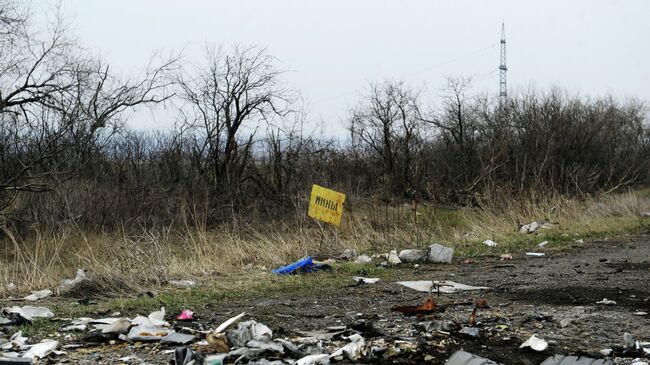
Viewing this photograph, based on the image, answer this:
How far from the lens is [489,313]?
4.60m

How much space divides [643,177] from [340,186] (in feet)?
84.0

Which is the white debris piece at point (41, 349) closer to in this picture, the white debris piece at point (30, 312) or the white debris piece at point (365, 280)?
the white debris piece at point (30, 312)

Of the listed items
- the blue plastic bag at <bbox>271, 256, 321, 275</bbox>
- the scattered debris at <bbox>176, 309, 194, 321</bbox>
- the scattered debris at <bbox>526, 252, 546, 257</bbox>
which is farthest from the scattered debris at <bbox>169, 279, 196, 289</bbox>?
the scattered debris at <bbox>526, 252, 546, 257</bbox>

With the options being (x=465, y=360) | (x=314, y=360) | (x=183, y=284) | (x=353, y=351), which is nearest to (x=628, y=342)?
(x=465, y=360)

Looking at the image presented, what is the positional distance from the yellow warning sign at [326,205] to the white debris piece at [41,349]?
539 cm

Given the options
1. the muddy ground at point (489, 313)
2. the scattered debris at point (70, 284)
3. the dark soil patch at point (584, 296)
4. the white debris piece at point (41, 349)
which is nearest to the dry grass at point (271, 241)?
the scattered debris at point (70, 284)

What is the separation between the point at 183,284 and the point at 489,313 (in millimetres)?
3263

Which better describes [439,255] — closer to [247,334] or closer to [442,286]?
[442,286]

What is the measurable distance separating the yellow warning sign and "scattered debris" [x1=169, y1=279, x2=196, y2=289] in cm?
270

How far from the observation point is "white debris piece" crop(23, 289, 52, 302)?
589 centimetres

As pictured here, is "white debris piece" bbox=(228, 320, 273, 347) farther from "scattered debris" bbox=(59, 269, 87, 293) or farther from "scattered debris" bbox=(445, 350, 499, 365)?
"scattered debris" bbox=(59, 269, 87, 293)

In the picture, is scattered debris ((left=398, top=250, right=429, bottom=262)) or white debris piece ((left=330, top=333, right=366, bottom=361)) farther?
scattered debris ((left=398, top=250, right=429, bottom=262))

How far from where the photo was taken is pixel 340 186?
1352cm

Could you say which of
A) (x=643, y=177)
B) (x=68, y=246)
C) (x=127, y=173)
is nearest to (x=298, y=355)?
(x=68, y=246)
